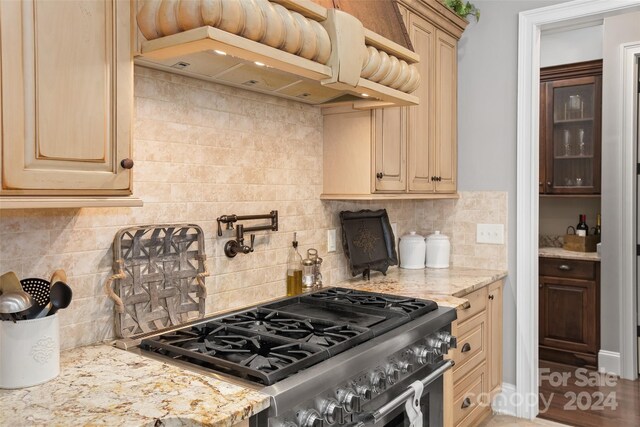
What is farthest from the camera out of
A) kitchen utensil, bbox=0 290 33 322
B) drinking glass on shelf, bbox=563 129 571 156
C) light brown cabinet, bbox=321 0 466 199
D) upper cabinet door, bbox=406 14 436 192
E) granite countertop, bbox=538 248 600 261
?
drinking glass on shelf, bbox=563 129 571 156

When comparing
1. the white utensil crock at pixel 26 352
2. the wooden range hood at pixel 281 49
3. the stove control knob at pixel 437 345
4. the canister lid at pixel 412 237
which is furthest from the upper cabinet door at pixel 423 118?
the white utensil crock at pixel 26 352

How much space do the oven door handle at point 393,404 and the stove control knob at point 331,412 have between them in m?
0.14

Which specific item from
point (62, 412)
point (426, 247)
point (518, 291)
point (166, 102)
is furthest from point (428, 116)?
point (62, 412)

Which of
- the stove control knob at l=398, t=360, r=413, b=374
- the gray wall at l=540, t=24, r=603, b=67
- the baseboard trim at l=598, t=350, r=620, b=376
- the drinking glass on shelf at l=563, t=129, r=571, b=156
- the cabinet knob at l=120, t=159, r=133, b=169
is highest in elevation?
the gray wall at l=540, t=24, r=603, b=67

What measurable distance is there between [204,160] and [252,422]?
1112 millimetres

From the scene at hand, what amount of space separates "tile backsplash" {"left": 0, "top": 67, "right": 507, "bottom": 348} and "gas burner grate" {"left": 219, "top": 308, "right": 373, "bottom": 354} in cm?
22

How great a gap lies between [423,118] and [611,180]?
6.11ft

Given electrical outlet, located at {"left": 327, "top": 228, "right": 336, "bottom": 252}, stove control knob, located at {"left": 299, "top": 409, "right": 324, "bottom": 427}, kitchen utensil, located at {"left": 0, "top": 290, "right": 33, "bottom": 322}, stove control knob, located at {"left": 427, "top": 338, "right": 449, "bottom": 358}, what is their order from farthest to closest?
1. electrical outlet, located at {"left": 327, "top": 228, "right": 336, "bottom": 252}
2. stove control knob, located at {"left": 427, "top": 338, "right": 449, "bottom": 358}
3. stove control knob, located at {"left": 299, "top": 409, "right": 324, "bottom": 427}
4. kitchen utensil, located at {"left": 0, "top": 290, "right": 33, "bottom": 322}

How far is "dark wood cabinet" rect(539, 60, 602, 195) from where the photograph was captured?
13.8 feet

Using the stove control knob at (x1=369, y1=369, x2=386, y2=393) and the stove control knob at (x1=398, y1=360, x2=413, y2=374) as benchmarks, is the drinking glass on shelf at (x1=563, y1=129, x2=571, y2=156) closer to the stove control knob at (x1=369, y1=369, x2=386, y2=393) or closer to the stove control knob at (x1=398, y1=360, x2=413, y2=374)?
the stove control knob at (x1=398, y1=360, x2=413, y2=374)

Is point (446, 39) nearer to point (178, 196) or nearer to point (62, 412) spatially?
point (178, 196)

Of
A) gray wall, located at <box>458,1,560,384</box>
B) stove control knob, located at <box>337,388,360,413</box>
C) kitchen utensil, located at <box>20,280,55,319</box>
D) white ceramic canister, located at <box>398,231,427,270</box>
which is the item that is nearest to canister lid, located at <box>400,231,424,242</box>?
white ceramic canister, located at <box>398,231,427,270</box>

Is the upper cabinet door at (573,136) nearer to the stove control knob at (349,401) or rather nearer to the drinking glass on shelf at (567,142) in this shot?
the drinking glass on shelf at (567,142)

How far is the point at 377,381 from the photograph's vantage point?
1672mm
